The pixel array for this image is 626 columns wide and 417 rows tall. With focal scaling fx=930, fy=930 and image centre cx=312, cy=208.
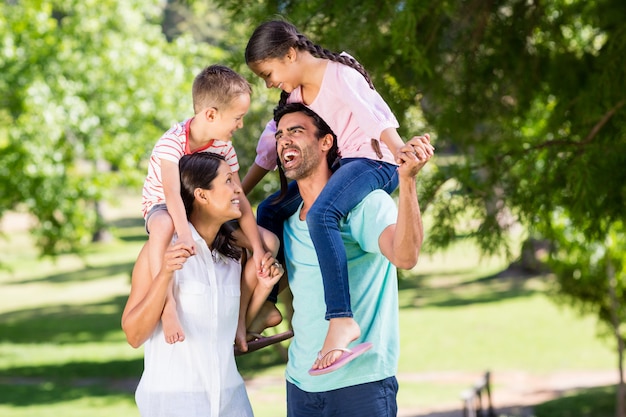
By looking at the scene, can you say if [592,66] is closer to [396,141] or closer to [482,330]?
[396,141]

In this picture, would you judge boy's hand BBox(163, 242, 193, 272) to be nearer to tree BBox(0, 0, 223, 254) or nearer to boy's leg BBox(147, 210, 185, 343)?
boy's leg BBox(147, 210, 185, 343)

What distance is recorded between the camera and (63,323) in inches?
840

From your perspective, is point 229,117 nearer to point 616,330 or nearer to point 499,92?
point 499,92

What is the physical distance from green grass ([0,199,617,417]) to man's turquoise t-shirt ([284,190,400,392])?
578 centimetres

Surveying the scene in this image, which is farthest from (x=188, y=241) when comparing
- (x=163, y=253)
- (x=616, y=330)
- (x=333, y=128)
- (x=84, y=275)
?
(x=84, y=275)

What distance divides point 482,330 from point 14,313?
11.9 metres

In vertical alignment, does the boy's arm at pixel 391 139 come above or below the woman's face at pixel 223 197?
above

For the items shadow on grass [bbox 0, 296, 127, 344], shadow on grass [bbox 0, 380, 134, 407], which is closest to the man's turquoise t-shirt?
shadow on grass [bbox 0, 380, 134, 407]

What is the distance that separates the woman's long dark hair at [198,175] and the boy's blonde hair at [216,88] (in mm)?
150

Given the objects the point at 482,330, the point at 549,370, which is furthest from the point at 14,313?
the point at 549,370

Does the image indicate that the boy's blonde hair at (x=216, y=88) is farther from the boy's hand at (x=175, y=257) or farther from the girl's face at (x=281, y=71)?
the boy's hand at (x=175, y=257)

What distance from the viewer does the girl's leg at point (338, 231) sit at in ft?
8.42

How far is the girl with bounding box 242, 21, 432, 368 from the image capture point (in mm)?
2643

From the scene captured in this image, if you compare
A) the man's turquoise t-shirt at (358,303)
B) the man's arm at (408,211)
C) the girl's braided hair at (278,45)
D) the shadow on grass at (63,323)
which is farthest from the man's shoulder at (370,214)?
the shadow on grass at (63,323)
